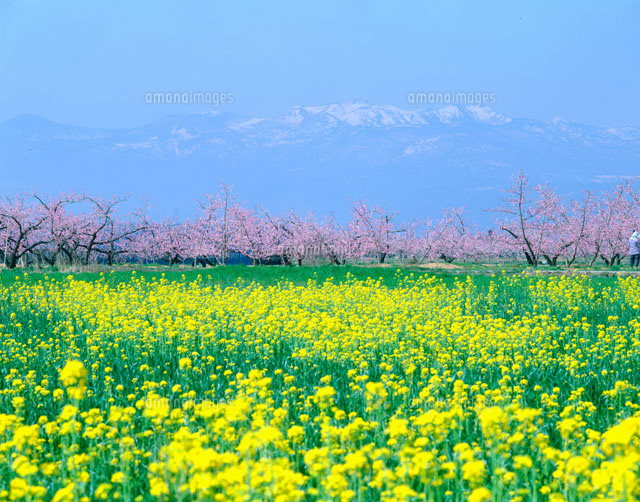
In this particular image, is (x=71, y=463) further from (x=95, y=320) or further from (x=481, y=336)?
(x=95, y=320)

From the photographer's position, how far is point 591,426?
558 cm

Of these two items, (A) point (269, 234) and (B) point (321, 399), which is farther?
(A) point (269, 234)

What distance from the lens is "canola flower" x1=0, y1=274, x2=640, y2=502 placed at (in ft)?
11.2

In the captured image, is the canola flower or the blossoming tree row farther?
the blossoming tree row

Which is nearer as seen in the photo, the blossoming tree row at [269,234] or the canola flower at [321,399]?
the canola flower at [321,399]

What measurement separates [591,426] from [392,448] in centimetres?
206

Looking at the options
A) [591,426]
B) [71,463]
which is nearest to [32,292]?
[71,463]

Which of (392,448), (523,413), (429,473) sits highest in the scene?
(523,413)

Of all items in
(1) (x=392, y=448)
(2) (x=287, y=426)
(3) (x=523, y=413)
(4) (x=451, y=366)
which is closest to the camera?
(3) (x=523, y=413)

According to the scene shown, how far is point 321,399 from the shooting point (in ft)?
15.2

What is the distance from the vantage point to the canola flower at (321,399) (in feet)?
11.2

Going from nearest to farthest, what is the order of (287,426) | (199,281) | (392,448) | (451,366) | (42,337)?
1. (392,448)
2. (287,426)
3. (451,366)
4. (42,337)
5. (199,281)

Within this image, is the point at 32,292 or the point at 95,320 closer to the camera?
the point at 95,320

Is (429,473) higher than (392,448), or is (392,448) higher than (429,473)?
(429,473)
